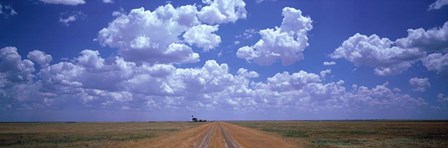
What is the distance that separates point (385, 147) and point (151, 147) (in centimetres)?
2016

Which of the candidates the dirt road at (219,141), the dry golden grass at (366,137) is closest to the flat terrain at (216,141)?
the dirt road at (219,141)

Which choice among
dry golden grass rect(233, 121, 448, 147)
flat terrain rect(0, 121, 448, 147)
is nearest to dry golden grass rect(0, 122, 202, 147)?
flat terrain rect(0, 121, 448, 147)

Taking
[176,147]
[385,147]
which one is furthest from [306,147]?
[176,147]

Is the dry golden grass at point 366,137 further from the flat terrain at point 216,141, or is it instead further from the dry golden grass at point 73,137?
the dry golden grass at point 73,137

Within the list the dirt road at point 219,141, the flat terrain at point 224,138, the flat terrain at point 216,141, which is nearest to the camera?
the dirt road at point 219,141

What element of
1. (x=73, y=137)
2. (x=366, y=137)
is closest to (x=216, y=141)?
(x=73, y=137)

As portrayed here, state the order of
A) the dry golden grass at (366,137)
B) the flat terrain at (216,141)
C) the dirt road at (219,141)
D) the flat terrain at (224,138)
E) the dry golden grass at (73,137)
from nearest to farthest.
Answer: the dirt road at (219,141), the flat terrain at (216,141), the flat terrain at (224,138), the dry golden grass at (73,137), the dry golden grass at (366,137)

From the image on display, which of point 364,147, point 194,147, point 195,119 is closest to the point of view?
point 194,147

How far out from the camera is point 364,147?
3008 cm

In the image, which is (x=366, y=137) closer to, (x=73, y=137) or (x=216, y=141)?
(x=216, y=141)

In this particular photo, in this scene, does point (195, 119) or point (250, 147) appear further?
point (195, 119)

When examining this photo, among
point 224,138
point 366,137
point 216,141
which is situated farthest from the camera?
point 366,137

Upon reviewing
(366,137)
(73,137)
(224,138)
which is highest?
(224,138)

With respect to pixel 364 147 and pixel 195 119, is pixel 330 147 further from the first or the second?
pixel 195 119
